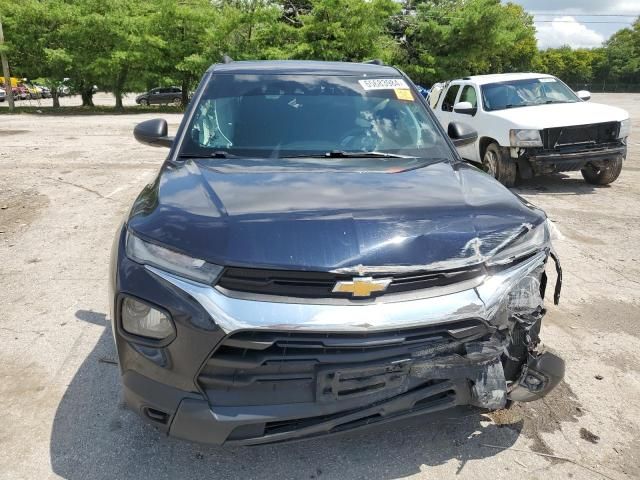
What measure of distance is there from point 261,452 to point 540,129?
7023mm

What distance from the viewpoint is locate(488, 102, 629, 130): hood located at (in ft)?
26.4

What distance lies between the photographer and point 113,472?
93.1 inches

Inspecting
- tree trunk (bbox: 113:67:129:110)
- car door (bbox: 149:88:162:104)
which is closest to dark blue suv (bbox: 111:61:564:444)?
tree trunk (bbox: 113:67:129:110)

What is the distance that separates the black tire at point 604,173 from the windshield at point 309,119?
6285mm

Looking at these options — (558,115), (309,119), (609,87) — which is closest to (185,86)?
(558,115)

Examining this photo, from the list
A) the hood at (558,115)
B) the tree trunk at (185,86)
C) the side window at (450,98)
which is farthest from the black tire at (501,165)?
the tree trunk at (185,86)

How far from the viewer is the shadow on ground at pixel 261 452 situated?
2.37m

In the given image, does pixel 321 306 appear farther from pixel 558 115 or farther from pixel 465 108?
pixel 465 108

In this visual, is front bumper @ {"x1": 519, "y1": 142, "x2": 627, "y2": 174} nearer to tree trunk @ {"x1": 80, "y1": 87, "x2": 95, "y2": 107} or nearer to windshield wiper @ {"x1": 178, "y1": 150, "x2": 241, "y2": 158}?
windshield wiper @ {"x1": 178, "y1": 150, "x2": 241, "y2": 158}

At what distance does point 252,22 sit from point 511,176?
71.0 feet

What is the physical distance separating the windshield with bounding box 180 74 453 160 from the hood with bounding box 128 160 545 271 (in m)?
0.65

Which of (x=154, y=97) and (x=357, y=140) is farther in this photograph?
(x=154, y=97)

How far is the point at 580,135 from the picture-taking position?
812 cm

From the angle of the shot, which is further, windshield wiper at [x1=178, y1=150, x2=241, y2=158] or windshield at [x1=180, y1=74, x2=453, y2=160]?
windshield at [x1=180, y1=74, x2=453, y2=160]
